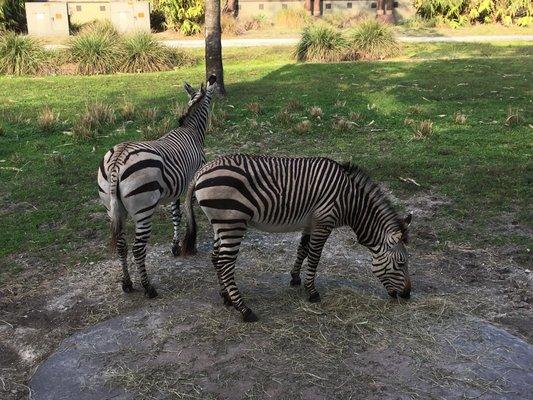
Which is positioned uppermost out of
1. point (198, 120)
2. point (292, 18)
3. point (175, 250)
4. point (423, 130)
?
point (292, 18)

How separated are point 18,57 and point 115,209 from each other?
15.2 m

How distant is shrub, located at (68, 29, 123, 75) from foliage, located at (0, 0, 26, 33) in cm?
750

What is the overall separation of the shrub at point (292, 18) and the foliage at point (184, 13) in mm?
4712

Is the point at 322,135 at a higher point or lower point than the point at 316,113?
lower

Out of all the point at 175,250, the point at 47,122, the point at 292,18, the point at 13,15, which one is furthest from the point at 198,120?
the point at 292,18

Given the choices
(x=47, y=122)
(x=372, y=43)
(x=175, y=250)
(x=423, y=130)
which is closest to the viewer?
(x=175, y=250)

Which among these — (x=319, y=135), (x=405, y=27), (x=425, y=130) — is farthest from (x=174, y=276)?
(x=405, y=27)

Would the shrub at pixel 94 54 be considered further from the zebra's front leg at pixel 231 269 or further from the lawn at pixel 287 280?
the zebra's front leg at pixel 231 269

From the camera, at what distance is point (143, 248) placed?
19.7 feet

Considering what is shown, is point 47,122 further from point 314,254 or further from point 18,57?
point 314,254

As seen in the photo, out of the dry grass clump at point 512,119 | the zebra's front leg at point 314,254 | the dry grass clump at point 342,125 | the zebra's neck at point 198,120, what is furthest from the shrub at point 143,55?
the zebra's front leg at point 314,254

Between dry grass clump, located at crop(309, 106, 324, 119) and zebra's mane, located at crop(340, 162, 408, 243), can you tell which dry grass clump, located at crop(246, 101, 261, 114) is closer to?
dry grass clump, located at crop(309, 106, 324, 119)

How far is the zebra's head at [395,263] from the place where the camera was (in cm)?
561

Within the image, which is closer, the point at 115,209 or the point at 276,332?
the point at 276,332
